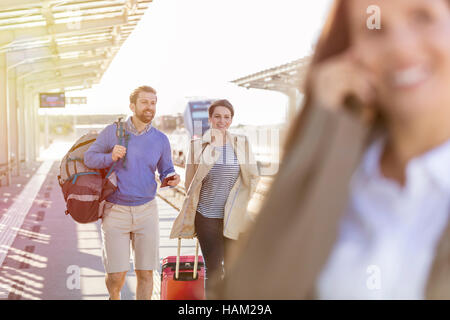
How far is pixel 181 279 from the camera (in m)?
4.29

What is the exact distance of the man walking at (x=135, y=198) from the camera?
3961mm

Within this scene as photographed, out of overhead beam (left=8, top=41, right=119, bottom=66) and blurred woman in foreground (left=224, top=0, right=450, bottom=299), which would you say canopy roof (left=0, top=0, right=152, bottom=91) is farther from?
blurred woman in foreground (left=224, top=0, right=450, bottom=299)

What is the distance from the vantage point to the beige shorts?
13.1 ft

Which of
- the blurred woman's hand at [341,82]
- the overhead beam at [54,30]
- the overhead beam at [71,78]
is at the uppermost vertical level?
the overhead beam at [54,30]

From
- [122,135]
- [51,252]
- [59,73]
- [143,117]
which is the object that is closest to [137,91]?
[143,117]

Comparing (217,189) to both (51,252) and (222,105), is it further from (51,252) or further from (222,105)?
(51,252)

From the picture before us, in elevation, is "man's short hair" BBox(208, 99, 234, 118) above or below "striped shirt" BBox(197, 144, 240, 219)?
above

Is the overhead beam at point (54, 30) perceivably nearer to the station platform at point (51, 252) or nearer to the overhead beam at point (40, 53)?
the overhead beam at point (40, 53)

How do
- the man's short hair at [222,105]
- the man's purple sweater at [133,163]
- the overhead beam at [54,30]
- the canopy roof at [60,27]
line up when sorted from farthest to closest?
the overhead beam at [54,30], the canopy roof at [60,27], the man's short hair at [222,105], the man's purple sweater at [133,163]

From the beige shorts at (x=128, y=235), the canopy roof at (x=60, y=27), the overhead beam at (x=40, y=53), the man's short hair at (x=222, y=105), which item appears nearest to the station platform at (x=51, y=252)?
the beige shorts at (x=128, y=235)

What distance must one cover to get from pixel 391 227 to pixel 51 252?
7.18 meters

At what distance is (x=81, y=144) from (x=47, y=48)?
546 inches

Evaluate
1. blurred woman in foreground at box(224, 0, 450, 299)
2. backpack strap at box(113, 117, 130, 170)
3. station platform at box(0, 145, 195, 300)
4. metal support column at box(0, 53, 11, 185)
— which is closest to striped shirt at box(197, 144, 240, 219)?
backpack strap at box(113, 117, 130, 170)

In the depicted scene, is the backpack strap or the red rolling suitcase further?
the red rolling suitcase
